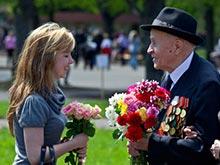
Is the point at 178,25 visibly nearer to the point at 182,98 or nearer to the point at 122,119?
the point at 182,98

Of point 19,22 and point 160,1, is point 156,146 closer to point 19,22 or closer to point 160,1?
point 160,1

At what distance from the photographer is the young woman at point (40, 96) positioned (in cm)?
461

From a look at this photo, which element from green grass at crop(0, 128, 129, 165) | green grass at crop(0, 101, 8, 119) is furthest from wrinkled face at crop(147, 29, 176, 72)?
green grass at crop(0, 101, 8, 119)

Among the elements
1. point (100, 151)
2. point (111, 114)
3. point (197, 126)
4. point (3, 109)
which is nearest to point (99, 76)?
point (3, 109)

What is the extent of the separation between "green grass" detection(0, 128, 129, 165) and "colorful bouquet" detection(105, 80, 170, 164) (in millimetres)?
5412

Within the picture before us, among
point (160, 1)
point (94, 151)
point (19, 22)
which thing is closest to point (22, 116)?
point (94, 151)

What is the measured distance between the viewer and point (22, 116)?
4617 millimetres

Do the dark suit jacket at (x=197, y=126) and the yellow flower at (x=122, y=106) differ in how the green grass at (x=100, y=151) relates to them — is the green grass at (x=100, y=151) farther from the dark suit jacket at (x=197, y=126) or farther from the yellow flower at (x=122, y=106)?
the dark suit jacket at (x=197, y=126)

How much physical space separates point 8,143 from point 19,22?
11833 millimetres

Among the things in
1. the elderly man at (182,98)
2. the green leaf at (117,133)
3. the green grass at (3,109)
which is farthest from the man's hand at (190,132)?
the green grass at (3,109)

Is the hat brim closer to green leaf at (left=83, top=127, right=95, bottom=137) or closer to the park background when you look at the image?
green leaf at (left=83, top=127, right=95, bottom=137)

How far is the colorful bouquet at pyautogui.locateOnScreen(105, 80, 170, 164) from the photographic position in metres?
4.58

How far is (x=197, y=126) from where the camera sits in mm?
4465

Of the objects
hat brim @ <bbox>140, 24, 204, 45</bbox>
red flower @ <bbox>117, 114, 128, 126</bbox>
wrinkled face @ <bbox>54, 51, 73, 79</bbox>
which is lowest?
red flower @ <bbox>117, 114, 128, 126</bbox>
